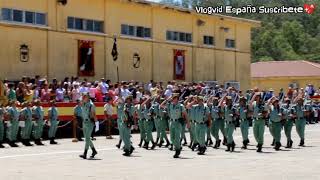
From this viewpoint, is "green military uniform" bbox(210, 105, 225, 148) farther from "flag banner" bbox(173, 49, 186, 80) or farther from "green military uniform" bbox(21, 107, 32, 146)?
"flag banner" bbox(173, 49, 186, 80)

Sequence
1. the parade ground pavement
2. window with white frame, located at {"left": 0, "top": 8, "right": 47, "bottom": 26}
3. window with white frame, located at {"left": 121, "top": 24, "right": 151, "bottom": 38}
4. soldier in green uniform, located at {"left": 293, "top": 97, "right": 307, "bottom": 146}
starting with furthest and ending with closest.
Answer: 1. window with white frame, located at {"left": 121, "top": 24, "right": 151, "bottom": 38}
2. window with white frame, located at {"left": 0, "top": 8, "right": 47, "bottom": 26}
3. soldier in green uniform, located at {"left": 293, "top": 97, "right": 307, "bottom": 146}
4. the parade ground pavement

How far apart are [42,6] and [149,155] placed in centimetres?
1572

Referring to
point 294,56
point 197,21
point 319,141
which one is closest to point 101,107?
point 319,141

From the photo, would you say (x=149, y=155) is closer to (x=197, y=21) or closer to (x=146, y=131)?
(x=146, y=131)

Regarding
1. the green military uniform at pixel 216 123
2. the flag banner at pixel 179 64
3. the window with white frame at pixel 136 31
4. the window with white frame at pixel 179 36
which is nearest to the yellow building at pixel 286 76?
the window with white frame at pixel 179 36

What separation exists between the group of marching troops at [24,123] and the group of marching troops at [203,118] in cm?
427

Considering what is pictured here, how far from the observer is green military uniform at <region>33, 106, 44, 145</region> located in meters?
28.8

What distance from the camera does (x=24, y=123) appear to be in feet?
93.0

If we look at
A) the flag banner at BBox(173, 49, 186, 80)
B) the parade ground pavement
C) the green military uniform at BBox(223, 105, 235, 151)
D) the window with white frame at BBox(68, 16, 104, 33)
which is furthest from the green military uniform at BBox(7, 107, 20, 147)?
the flag banner at BBox(173, 49, 186, 80)

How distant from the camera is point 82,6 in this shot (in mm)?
39125

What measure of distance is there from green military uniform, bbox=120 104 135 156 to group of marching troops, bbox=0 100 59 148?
620 cm

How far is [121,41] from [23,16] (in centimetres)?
795

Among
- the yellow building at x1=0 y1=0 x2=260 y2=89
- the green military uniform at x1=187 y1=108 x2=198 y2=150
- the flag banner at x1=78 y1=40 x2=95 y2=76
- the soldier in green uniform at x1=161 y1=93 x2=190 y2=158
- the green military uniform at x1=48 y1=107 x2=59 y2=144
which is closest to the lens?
the soldier in green uniform at x1=161 y1=93 x2=190 y2=158

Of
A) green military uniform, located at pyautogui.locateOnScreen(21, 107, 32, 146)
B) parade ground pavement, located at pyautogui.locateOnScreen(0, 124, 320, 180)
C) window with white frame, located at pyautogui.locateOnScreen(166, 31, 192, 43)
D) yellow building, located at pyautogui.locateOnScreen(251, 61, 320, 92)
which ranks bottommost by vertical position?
parade ground pavement, located at pyautogui.locateOnScreen(0, 124, 320, 180)
